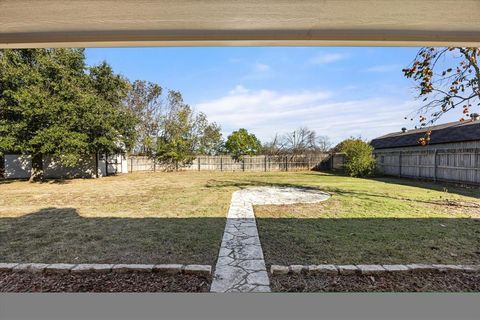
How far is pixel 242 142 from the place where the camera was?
88.9 feet

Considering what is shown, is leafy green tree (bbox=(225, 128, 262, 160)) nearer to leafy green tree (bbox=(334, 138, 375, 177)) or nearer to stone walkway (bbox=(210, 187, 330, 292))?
leafy green tree (bbox=(334, 138, 375, 177))

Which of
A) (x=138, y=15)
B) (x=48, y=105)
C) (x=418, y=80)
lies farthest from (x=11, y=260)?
(x=48, y=105)

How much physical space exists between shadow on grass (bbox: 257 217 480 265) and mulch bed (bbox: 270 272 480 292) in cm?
37

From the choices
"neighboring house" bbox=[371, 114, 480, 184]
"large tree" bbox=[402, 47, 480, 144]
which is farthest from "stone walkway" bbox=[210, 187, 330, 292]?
"neighboring house" bbox=[371, 114, 480, 184]

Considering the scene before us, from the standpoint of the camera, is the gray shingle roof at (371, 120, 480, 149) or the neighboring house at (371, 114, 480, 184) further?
the gray shingle roof at (371, 120, 480, 149)

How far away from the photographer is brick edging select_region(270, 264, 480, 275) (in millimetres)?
2793

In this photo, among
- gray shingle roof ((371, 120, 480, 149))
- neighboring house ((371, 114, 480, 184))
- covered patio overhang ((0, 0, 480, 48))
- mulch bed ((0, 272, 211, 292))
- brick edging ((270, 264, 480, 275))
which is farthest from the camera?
gray shingle roof ((371, 120, 480, 149))

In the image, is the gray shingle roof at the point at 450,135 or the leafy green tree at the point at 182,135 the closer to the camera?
the gray shingle roof at the point at 450,135

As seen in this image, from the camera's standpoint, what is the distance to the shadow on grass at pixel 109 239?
3301 mm

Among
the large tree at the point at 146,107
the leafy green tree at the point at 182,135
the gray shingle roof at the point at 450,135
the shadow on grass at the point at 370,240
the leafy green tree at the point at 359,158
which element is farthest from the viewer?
the large tree at the point at 146,107

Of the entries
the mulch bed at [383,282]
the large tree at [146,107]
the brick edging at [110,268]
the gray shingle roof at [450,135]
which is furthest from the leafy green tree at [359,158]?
the large tree at [146,107]

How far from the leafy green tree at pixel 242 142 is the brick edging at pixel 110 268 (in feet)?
77.2

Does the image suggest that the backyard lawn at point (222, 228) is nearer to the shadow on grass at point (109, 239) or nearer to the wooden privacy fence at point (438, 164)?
the shadow on grass at point (109, 239)

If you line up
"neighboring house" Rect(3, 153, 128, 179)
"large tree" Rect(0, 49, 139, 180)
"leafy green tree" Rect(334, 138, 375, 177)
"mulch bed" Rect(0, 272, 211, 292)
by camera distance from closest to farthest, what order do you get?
"mulch bed" Rect(0, 272, 211, 292) < "large tree" Rect(0, 49, 139, 180) < "leafy green tree" Rect(334, 138, 375, 177) < "neighboring house" Rect(3, 153, 128, 179)
